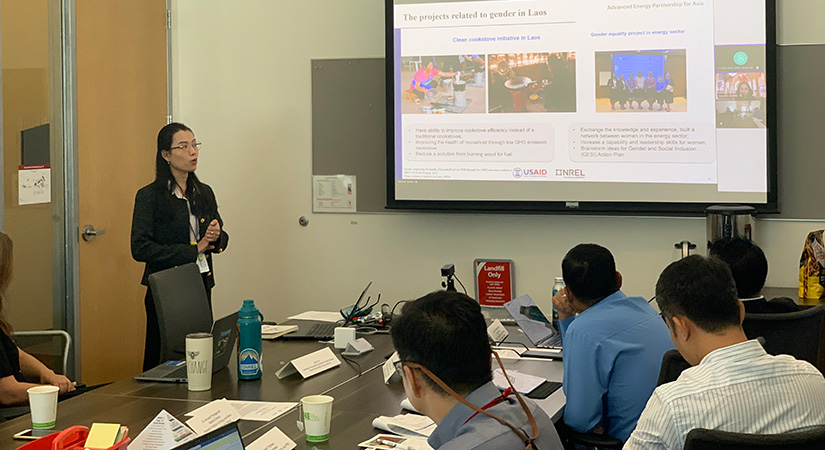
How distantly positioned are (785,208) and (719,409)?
299cm

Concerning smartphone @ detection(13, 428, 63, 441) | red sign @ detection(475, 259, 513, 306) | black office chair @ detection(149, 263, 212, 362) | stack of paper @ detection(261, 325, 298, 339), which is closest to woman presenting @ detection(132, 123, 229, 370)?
black office chair @ detection(149, 263, 212, 362)

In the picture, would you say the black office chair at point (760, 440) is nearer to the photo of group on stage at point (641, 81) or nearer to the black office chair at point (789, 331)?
the black office chair at point (789, 331)

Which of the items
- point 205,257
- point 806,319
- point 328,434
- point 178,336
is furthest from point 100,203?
point 806,319

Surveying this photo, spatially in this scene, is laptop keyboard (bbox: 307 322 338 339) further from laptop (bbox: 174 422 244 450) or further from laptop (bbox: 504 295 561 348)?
laptop (bbox: 174 422 244 450)

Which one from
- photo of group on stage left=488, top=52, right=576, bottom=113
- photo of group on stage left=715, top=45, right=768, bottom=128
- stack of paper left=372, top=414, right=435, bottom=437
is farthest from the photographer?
photo of group on stage left=488, top=52, right=576, bottom=113

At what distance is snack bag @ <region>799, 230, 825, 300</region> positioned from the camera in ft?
13.1

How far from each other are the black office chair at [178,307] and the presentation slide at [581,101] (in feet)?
4.86

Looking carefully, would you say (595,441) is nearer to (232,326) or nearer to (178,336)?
(232,326)

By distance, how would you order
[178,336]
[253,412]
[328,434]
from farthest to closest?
[178,336] < [253,412] < [328,434]

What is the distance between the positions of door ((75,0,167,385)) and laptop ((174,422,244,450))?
3.15 meters

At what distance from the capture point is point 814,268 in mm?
3988

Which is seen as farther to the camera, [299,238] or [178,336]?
[299,238]

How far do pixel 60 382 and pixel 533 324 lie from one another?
171 centimetres

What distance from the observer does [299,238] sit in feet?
16.8
